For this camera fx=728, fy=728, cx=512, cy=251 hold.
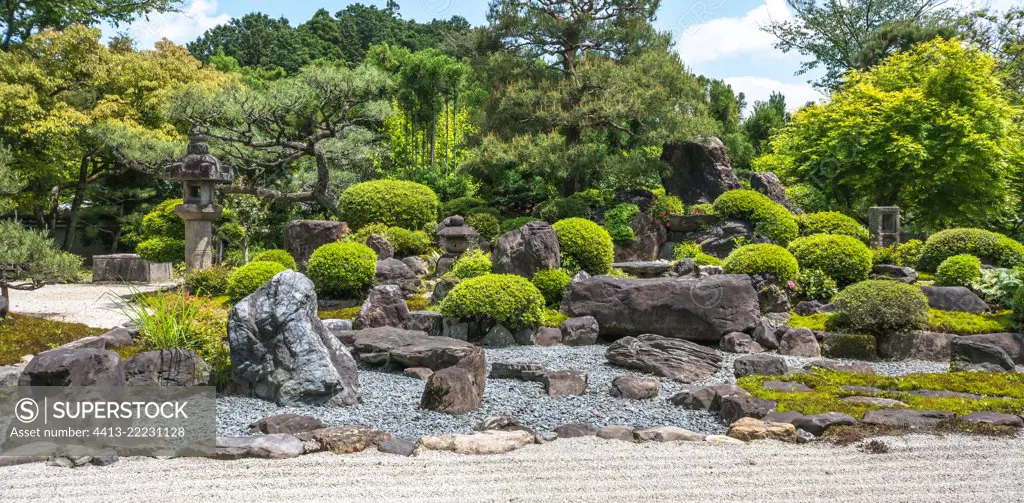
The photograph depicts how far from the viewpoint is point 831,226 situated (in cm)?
1454

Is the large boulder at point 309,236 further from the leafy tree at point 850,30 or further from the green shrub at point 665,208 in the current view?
the leafy tree at point 850,30

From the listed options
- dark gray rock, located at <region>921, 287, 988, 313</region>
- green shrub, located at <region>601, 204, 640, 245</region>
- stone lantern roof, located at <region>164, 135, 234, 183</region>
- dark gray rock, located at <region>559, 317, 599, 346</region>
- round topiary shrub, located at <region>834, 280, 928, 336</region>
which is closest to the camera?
round topiary shrub, located at <region>834, 280, 928, 336</region>

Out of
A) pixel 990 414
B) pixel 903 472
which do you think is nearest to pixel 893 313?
pixel 990 414

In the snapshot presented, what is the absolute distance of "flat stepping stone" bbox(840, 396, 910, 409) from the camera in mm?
6312

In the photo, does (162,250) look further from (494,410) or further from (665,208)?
(494,410)

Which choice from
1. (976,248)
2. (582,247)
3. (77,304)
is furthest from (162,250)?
(976,248)

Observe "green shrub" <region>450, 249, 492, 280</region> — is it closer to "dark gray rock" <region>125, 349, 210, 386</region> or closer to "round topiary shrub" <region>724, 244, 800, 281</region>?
"round topiary shrub" <region>724, 244, 800, 281</region>

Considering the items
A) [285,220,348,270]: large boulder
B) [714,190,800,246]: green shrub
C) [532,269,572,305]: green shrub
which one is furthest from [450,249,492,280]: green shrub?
[714,190,800,246]: green shrub

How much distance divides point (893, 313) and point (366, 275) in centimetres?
775

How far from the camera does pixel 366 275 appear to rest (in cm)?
1198

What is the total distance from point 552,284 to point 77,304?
832 centimetres

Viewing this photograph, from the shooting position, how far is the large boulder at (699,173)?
17016 mm

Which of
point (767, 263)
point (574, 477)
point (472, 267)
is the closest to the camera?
point (574, 477)

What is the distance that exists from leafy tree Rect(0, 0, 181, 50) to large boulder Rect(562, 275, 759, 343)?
1810cm
